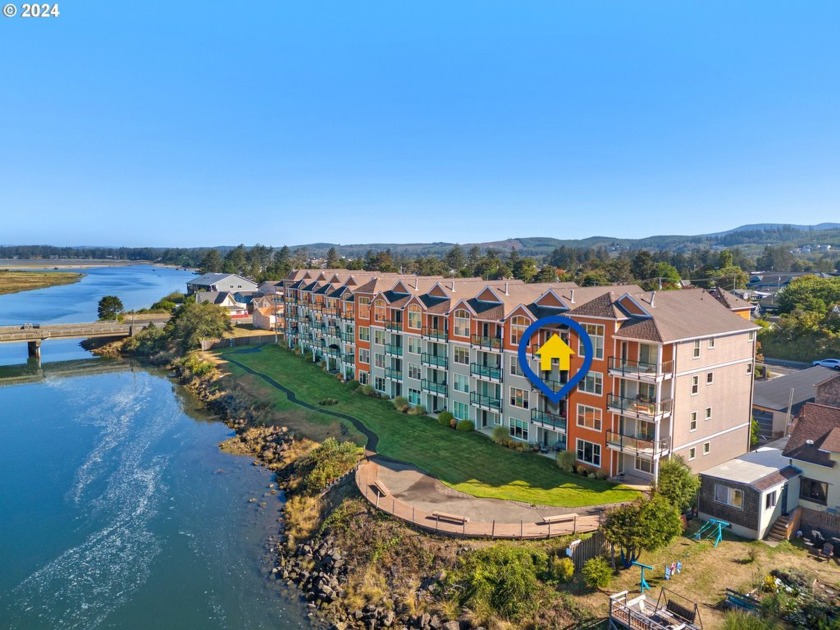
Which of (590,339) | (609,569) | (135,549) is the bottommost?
(135,549)

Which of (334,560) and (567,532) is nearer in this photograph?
(567,532)

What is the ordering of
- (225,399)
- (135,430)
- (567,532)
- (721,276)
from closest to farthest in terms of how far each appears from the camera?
1. (567,532)
2. (135,430)
3. (225,399)
4. (721,276)

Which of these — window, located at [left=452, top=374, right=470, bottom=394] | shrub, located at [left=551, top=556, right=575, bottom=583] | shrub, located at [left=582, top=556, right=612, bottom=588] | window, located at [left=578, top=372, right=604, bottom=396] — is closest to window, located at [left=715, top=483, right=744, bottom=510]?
window, located at [left=578, top=372, right=604, bottom=396]

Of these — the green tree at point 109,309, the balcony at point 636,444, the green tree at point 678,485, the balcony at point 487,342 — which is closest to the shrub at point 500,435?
the balcony at point 487,342

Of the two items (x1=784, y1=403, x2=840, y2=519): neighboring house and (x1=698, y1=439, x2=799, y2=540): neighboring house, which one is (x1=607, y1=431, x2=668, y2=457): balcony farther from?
(x1=784, y1=403, x2=840, y2=519): neighboring house

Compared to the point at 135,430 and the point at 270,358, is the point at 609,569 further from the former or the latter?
the point at 270,358

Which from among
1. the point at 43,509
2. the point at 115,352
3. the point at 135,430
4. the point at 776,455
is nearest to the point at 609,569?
the point at 776,455

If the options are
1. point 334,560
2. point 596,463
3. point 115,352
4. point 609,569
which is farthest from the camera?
point 115,352

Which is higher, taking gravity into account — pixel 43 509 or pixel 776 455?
pixel 776 455
